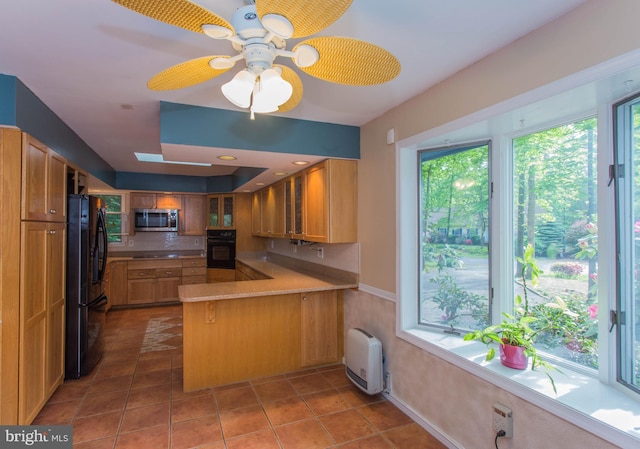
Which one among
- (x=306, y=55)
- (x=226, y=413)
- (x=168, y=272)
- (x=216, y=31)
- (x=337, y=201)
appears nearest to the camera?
(x=216, y=31)

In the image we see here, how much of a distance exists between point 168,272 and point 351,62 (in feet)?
18.3

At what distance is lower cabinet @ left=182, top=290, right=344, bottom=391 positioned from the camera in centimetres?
296

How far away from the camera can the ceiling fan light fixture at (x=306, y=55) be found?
120 cm

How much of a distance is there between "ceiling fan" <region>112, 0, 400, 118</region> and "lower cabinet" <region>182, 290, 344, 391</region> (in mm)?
2089

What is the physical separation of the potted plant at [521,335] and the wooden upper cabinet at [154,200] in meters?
5.63

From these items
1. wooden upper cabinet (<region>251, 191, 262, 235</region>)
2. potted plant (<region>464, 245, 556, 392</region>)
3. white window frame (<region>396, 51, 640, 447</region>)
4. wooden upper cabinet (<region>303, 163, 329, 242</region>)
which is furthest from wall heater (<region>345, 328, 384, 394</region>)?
wooden upper cabinet (<region>251, 191, 262, 235</region>)

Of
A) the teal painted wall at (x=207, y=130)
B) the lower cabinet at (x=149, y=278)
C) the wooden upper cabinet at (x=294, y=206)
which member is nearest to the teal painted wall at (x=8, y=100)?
the teal painted wall at (x=207, y=130)

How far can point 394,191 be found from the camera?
2.68m

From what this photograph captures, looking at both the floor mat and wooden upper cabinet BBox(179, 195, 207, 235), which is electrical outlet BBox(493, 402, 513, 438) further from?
wooden upper cabinet BBox(179, 195, 207, 235)

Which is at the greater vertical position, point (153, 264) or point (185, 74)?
point (185, 74)

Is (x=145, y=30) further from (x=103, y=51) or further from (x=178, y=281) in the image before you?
(x=178, y=281)

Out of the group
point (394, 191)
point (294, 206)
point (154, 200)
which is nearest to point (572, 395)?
point (394, 191)

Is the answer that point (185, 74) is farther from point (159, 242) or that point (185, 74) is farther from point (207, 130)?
point (159, 242)

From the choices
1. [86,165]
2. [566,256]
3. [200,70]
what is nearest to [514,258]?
[566,256]
